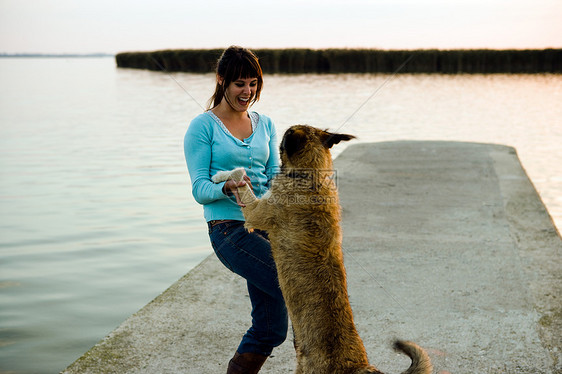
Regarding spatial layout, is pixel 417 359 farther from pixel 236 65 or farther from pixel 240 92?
pixel 236 65

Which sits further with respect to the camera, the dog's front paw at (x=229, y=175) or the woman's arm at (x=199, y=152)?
the woman's arm at (x=199, y=152)

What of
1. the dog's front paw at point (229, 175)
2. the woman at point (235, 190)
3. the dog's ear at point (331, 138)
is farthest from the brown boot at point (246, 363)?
the dog's ear at point (331, 138)

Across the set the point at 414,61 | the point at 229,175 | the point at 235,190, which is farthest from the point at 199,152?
the point at 414,61

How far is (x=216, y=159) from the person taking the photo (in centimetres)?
420

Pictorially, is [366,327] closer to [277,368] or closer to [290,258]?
[277,368]

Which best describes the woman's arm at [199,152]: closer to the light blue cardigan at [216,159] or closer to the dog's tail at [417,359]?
the light blue cardigan at [216,159]

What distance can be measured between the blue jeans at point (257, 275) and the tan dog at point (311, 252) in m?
0.19

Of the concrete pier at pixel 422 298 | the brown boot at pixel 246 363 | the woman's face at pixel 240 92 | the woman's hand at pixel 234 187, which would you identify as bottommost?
the concrete pier at pixel 422 298

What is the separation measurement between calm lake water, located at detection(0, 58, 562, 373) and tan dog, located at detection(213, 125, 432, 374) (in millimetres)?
2601

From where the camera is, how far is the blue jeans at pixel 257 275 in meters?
3.97

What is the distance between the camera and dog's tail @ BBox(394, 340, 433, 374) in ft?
10.6

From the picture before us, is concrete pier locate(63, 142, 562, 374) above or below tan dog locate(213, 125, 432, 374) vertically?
below

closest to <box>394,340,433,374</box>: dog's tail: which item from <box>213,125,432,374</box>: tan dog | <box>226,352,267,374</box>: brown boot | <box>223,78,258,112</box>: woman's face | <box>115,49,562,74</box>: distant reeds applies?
<box>213,125,432,374</box>: tan dog

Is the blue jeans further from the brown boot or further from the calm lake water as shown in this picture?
the calm lake water
